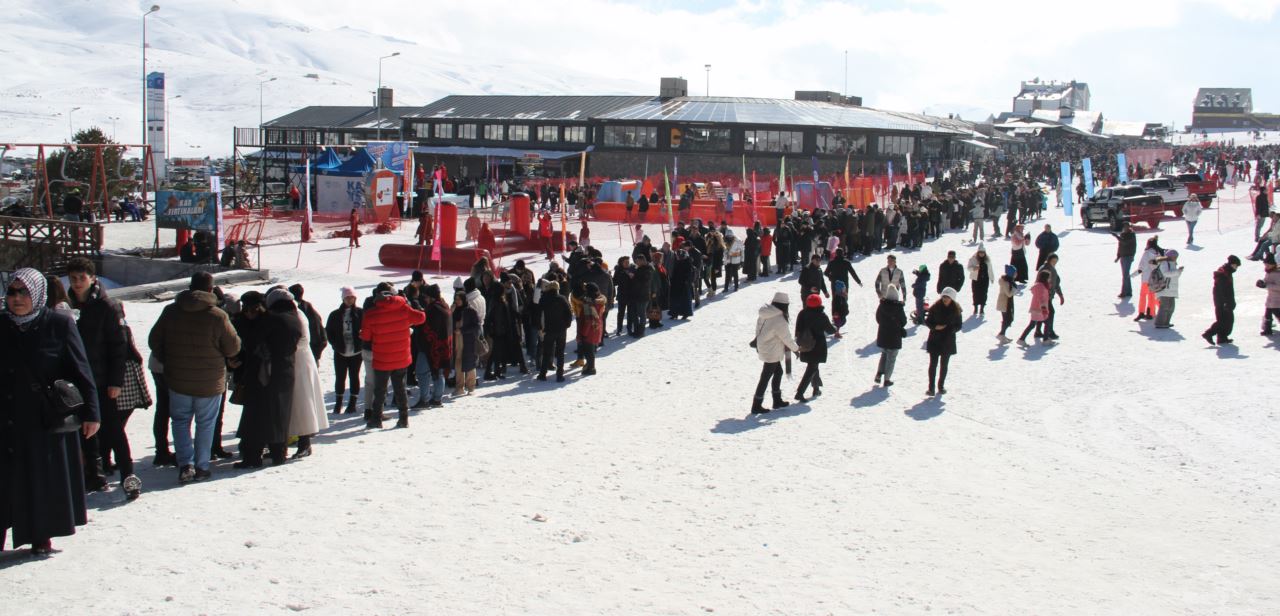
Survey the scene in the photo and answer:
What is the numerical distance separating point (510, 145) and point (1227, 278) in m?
53.9

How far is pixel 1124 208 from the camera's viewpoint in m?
32.0

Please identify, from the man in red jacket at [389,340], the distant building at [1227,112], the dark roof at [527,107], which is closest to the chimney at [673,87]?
the dark roof at [527,107]

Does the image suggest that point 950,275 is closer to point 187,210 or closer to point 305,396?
point 305,396

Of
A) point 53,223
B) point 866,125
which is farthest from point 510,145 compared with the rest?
point 53,223

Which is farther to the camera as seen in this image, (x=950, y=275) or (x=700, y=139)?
(x=700, y=139)

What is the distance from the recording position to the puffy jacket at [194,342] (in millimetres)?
7426

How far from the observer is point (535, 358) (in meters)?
→ 13.9

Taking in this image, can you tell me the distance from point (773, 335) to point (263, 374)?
520 centimetres

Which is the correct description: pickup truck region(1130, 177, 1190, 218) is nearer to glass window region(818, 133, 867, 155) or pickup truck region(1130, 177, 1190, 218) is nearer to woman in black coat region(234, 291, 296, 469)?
glass window region(818, 133, 867, 155)

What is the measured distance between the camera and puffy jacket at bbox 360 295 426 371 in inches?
384

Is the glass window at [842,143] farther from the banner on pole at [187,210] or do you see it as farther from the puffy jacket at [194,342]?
the puffy jacket at [194,342]

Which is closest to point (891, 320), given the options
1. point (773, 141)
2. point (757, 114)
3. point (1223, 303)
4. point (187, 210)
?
point (1223, 303)

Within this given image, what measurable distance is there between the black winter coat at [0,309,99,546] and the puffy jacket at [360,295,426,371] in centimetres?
370

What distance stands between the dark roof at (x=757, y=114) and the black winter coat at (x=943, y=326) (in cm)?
4486
